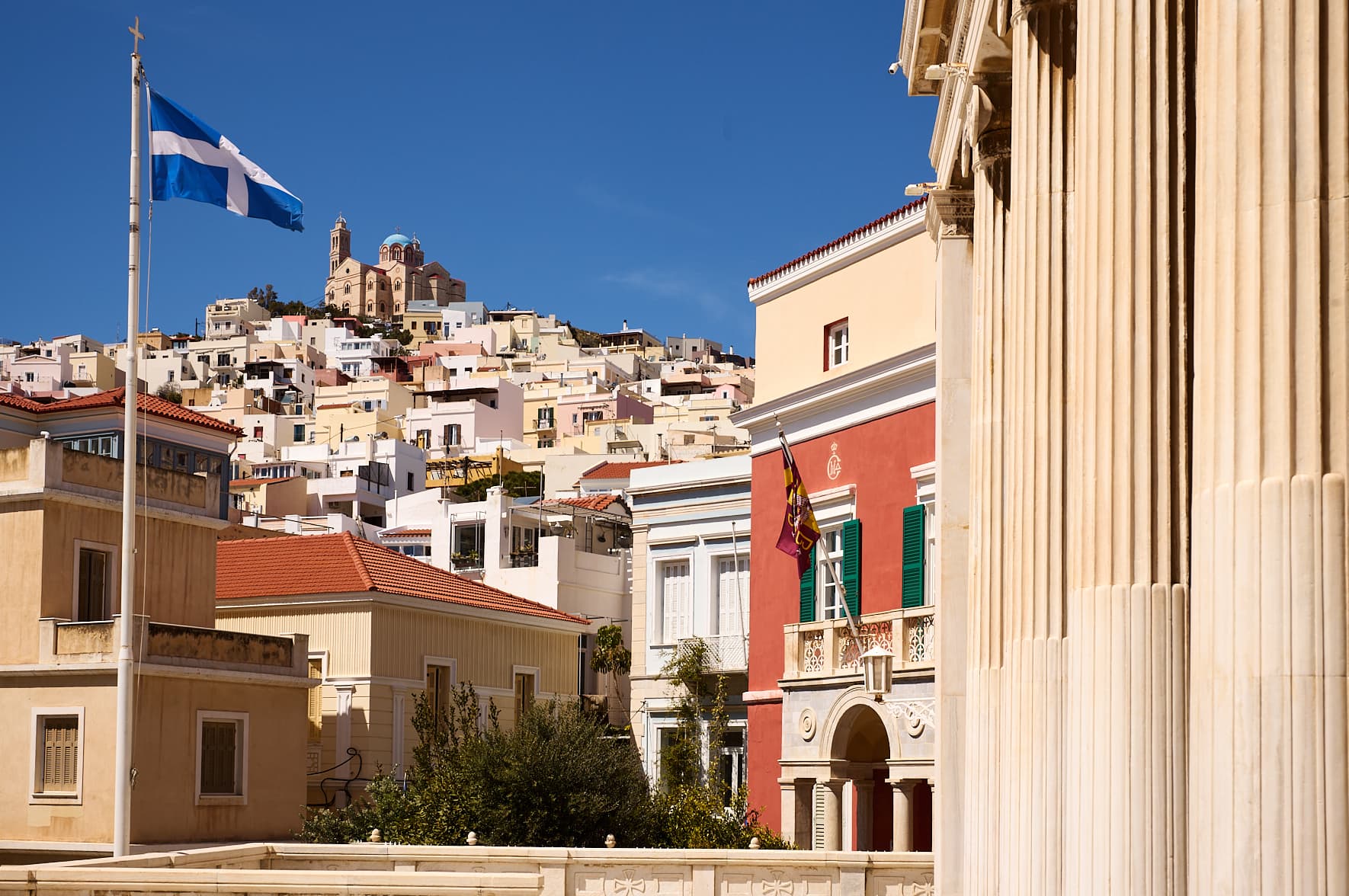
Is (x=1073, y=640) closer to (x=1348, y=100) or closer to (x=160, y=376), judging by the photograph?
(x=1348, y=100)

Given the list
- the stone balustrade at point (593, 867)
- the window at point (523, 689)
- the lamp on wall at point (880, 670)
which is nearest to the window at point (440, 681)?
the window at point (523, 689)

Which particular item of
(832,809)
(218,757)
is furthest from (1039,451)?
(218,757)

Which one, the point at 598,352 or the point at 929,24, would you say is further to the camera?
the point at 598,352

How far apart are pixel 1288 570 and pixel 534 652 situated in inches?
1483

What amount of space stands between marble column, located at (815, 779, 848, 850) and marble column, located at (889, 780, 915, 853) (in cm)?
185

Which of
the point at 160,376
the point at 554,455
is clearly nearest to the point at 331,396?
the point at 160,376

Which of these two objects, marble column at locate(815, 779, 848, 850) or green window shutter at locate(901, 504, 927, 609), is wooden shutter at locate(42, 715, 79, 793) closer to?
marble column at locate(815, 779, 848, 850)

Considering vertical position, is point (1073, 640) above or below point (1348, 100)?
below

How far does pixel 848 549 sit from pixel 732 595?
6903mm

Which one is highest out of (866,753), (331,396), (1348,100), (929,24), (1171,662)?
(331,396)

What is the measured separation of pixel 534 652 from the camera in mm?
43125

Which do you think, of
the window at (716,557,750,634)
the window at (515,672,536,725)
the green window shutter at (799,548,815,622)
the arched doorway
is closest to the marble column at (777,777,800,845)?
the arched doorway

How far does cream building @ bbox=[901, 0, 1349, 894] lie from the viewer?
6152 millimetres

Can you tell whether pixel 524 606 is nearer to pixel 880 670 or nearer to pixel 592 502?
pixel 592 502
